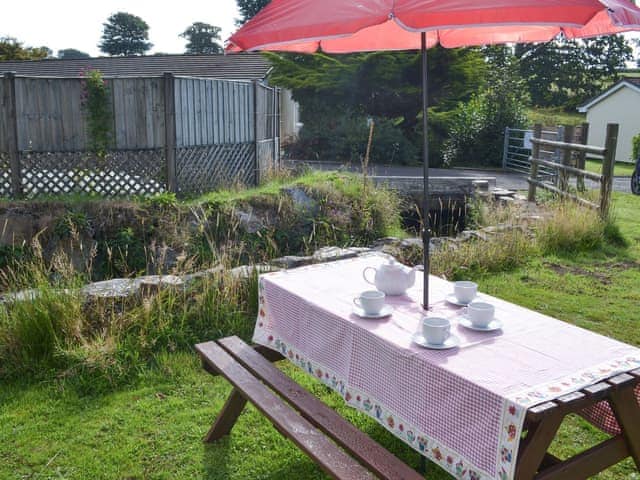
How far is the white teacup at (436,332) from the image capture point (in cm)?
256

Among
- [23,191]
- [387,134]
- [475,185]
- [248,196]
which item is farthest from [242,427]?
[387,134]

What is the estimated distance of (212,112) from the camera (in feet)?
36.7

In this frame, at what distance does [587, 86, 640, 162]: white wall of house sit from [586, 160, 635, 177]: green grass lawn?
5.62 feet

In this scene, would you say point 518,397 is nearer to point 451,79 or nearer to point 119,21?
point 451,79

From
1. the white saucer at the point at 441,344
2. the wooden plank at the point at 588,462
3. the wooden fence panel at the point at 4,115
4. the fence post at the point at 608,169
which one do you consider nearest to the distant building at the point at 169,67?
the wooden fence panel at the point at 4,115

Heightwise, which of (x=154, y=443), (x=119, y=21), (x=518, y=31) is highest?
(x=119, y=21)

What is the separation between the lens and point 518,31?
4.19 metres

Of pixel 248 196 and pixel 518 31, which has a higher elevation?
pixel 518 31

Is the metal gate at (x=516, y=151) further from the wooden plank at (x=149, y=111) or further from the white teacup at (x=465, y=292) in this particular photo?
the white teacup at (x=465, y=292)

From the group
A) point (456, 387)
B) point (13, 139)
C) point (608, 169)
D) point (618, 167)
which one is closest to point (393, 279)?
point (456, 387)

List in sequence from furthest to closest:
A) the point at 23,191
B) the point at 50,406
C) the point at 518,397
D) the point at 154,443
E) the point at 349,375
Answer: the point at 23,191
the point at 50,406
the point at 154,443
the point at 349,375
the point at 518,397

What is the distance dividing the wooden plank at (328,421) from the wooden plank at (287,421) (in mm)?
35

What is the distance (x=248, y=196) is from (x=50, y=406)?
591 cm

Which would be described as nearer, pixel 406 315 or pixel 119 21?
pixel 406 315
